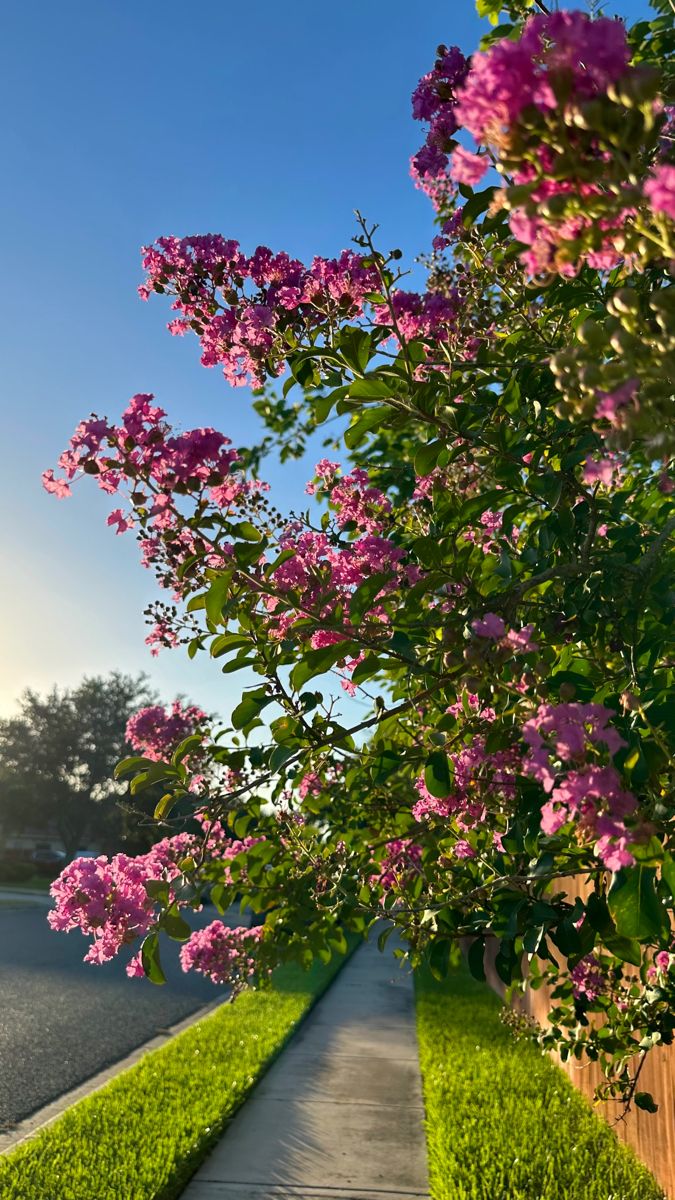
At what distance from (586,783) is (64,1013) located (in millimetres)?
9930

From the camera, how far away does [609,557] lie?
226 centimetres

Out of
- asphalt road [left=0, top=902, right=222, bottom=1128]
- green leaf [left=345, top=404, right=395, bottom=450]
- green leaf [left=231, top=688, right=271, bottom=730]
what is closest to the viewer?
green leaf [left=345, top=404, right=395, bottom=450]

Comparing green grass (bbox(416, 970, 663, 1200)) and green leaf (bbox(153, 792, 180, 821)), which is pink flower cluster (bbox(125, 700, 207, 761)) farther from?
green leaf (bbox(153, 792, 180, 821))

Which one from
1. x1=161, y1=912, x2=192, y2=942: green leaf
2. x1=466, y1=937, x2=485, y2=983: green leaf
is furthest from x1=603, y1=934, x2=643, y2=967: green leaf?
Answer: x1=161, y1=912, x2=192, y2=942: green leaf

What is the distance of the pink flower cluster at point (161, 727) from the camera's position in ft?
19.1

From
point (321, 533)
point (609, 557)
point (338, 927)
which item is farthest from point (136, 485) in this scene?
point (338, 927)

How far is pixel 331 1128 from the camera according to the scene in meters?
5.23

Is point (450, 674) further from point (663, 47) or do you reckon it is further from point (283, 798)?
point (663, 47)

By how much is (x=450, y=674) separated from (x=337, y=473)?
1.76 meters

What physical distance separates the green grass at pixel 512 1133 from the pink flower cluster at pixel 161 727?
8.88 feet

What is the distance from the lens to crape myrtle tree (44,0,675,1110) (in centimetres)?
164

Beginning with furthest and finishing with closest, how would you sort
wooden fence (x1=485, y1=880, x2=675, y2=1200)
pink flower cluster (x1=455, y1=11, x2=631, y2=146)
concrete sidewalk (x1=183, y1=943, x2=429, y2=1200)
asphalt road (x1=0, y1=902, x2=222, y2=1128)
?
asphalt road (x1=0, y1=902, x2=222, y2=1128) < concrete sidewalk (x1=183, y1=943, x2=429, y2=1200) < wooden fence (x1=485, y1=880, x2=675, y2=1200) < pink flower cluster (x1=455, y1=11, x2=631, y2=146)

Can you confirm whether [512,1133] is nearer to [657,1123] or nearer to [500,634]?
[657,1123]

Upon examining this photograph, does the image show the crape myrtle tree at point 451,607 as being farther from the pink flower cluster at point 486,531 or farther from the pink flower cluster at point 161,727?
the pink flower cluster at point 161,727
